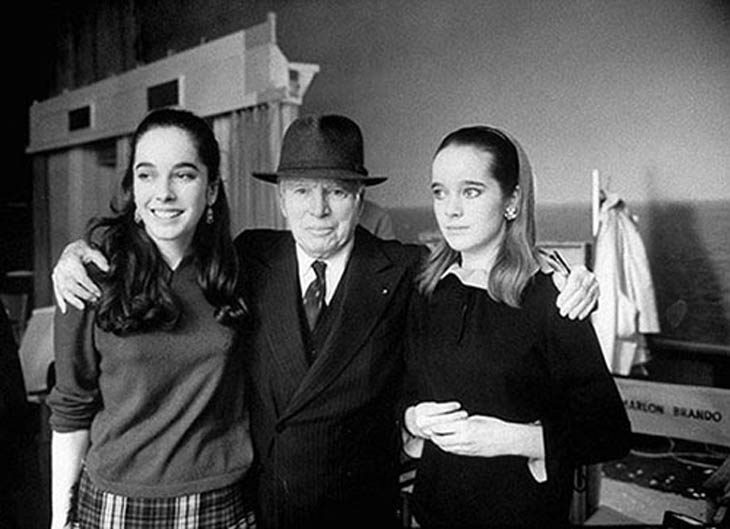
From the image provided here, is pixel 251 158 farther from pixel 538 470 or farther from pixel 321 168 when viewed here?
pixel 538 470

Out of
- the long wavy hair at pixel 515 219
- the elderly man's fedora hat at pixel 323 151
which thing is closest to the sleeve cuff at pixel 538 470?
the long wavy hair at pixel 515 219

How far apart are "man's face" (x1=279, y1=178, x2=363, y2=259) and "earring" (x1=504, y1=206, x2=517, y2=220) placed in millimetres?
208

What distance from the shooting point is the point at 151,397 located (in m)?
0.95

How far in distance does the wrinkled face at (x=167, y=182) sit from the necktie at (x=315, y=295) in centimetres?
18

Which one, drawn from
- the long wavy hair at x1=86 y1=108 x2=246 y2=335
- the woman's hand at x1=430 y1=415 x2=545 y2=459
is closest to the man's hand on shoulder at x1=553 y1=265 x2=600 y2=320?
the woman's hand at x1=430 y1=415 x2=545 y2=459

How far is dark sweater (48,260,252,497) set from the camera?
3.11ft

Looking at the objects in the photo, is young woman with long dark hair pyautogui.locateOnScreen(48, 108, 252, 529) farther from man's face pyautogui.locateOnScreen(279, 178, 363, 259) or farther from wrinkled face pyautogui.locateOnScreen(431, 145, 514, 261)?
wrinkled face pyautogui.locateOnScreen(431, 145, 514, 261)

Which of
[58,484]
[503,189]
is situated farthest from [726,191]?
[58,484]

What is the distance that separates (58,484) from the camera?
997 millimetres

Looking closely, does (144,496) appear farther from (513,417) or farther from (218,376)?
(513,417)

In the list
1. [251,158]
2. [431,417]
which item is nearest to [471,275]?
[431,417]

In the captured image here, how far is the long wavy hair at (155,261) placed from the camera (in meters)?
0.95

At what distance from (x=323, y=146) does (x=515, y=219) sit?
28 centimetres

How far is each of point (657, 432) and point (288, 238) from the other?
2.26 ft
